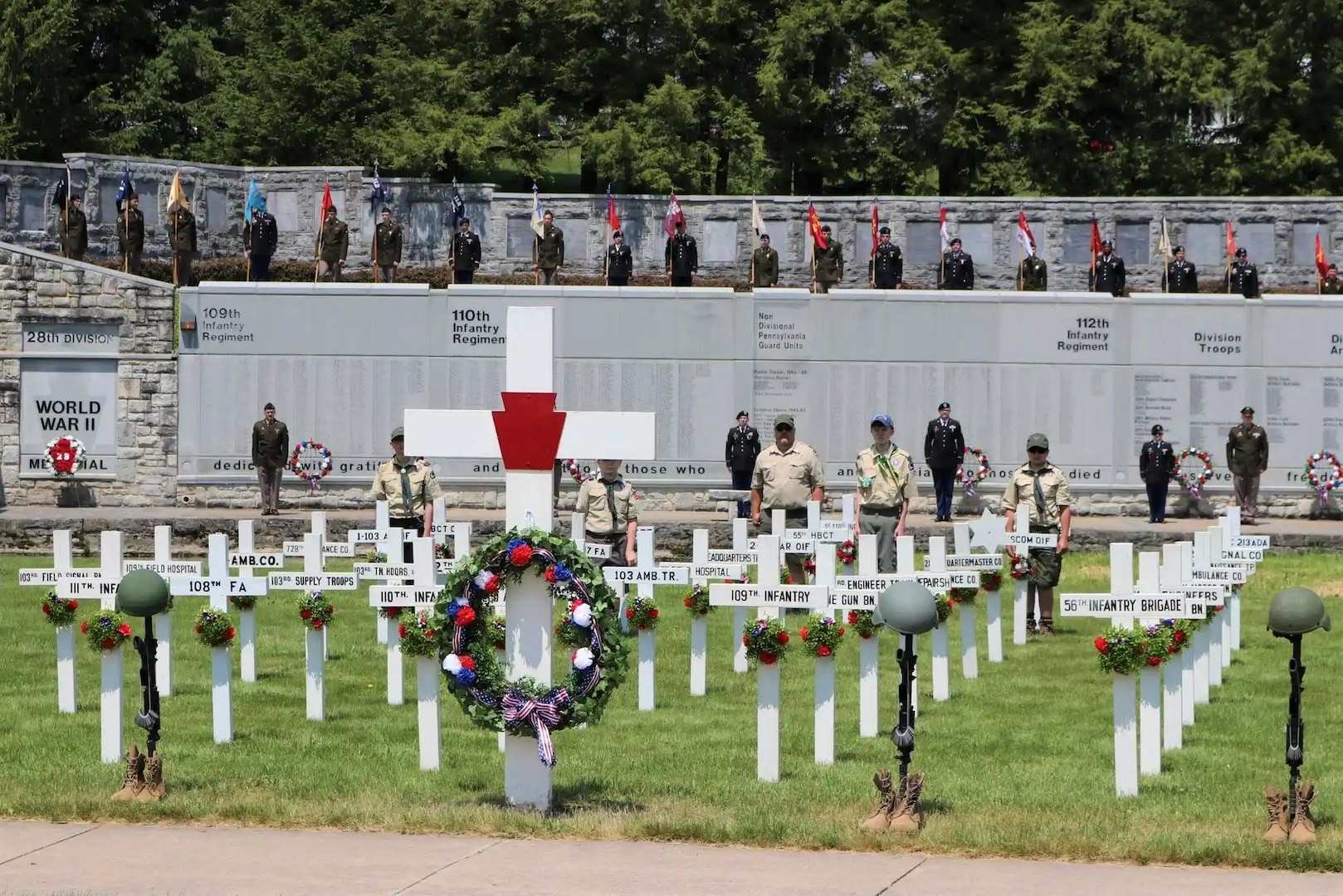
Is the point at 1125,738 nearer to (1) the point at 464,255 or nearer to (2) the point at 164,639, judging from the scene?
(2) the point at 164,639

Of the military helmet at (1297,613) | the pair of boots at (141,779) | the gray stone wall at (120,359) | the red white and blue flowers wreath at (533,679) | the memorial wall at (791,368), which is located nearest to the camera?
the military helmet at (1297,613)

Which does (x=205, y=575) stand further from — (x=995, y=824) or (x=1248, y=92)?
(x=1248, y=92)

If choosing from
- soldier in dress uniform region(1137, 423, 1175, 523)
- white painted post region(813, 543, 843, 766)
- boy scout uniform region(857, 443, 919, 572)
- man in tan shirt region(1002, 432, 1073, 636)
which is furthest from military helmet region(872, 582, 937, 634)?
soldier in dress uniform region(1137, 423, 1175, 523)

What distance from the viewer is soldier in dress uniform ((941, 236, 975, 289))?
3625 cm

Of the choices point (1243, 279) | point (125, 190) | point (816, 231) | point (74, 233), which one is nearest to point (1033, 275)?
point (1243, 279)

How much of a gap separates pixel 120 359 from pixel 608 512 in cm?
1652

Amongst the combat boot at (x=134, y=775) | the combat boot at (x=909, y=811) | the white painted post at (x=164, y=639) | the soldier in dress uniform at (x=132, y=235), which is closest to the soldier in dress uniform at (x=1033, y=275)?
the soldier in dress uniform at (x=132, y=235)

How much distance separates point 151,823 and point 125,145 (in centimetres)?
4203

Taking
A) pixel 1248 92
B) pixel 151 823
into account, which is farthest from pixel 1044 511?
pixel 1248 92

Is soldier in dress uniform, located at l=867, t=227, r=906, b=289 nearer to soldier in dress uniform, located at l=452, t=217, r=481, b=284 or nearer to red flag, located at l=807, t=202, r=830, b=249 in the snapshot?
red flag, located at l=807, t=202, r=830, b=249

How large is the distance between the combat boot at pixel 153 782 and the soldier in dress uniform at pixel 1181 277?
2746 cm

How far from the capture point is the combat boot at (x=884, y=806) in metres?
11.1

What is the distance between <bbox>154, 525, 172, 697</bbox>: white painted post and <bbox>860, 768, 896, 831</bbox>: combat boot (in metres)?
6.53

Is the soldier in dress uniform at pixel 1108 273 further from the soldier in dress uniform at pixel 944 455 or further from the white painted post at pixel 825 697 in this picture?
the white painted post at pixel 825 697
